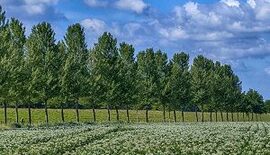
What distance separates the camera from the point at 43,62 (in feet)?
252

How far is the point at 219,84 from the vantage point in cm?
13188

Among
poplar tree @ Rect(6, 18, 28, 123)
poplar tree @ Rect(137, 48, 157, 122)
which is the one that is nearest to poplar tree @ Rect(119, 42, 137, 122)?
poplar tree @ Rect(137, 48, 157, 122)

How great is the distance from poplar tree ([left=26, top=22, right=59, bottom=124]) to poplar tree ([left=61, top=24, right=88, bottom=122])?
7.20 ft

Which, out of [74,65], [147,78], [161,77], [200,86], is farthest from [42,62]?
[200,86]

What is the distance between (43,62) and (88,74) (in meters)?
11.7

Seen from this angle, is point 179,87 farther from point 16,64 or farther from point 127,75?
point 16,64

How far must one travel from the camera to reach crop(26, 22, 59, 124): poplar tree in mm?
71875

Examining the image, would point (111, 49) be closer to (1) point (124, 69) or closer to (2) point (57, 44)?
(1) point (124, 69)

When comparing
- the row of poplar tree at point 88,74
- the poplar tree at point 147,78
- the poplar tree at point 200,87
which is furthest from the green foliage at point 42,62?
the poplar tree at point 200,87

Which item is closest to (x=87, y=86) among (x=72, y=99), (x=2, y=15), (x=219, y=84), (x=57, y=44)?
(x=72, y=99)

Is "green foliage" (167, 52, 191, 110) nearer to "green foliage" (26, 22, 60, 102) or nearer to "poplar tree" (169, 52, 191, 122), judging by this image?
"poplar tree" (169, 52, 191, 122)

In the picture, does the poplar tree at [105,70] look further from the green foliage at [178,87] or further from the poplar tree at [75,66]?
the green foliage at [178,87]

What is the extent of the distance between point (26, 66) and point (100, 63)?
19.2 m

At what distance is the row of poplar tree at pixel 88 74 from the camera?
69.2 m
